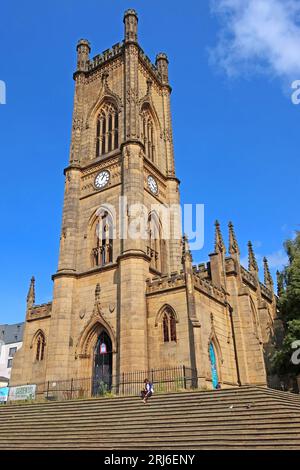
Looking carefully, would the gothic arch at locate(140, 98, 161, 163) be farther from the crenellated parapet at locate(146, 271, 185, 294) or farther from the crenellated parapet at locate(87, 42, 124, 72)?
the crenellated parapet at locate(146, 271, 185, 294)

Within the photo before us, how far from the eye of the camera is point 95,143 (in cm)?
3691

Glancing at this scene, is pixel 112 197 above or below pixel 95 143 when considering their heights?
below

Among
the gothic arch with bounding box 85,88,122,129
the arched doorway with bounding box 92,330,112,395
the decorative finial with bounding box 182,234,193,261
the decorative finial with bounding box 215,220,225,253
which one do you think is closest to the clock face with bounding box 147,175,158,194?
the decorative finial with bounding box 215,220,225,253

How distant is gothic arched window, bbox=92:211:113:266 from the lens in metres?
30.8

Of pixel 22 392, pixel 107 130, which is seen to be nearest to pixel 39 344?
pixel 22 392

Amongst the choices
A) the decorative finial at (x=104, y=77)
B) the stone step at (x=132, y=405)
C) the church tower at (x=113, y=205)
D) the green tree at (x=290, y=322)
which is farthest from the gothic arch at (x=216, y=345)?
the decorative finial at (x=104, y=77)

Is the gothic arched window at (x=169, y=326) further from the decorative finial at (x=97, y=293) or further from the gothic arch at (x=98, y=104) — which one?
the gothic arch at (x=98, y=104)

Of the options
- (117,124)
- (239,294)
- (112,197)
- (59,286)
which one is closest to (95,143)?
(117,124)

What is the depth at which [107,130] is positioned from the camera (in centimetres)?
3669

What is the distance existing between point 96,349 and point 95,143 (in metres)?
18.5

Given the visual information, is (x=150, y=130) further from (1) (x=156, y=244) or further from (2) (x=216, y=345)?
(2) (x=216, y=345)

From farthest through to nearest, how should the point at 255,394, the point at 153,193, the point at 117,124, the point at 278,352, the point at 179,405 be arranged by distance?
the point at 117,124
the point at 153,193
the point at 278,352
the point at 179,405
the point at 255,394

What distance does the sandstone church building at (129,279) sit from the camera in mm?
25359
